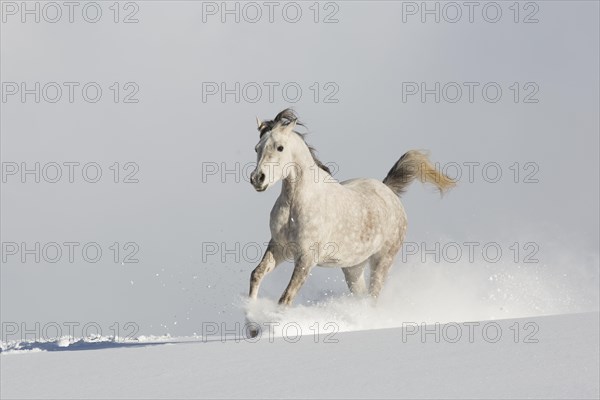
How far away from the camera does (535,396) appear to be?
16.7 feet

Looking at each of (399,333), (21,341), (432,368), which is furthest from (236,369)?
(21,341)

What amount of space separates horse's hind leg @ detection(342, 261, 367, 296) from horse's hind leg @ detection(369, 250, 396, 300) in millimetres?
122

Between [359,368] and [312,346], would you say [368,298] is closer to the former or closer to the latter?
[312,346]

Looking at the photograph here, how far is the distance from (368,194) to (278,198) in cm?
146

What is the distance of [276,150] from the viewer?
340 inches

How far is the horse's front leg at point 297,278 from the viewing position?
337 inches

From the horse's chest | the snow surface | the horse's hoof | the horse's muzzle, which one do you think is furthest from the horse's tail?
the snow surface

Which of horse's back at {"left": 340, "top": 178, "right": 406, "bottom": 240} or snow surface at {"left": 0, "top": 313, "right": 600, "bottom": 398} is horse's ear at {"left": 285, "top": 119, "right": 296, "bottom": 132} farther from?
snow surface at {"left": 0, "top": 313, "right": 600, "bottom": 398}

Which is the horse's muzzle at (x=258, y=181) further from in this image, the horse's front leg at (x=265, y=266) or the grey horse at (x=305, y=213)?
the horse's front leg at (x=265, y=266)

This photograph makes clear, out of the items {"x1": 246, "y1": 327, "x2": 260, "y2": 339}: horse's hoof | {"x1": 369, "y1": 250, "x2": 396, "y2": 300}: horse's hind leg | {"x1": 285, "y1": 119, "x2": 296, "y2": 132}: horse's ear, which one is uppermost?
{"x1": 285, "y1": 119, "x2": 296, "y2": 132}: horse's ear

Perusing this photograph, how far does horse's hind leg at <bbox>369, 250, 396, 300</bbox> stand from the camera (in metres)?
10.5

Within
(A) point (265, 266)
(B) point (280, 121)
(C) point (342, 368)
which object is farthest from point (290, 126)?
(C) point (342, 368)

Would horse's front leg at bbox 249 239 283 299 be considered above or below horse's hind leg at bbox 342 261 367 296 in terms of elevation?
above

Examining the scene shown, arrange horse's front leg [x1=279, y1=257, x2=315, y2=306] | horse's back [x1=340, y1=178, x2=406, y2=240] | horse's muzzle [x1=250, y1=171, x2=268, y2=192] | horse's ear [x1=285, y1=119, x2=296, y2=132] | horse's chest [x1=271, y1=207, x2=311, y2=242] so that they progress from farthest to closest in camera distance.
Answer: horse's back [x1=340, y1=178, x2=406, y2=240]
horse's chest [x1=271, y1=207, x2=311, y2=242]
horse's ear [x1=285, y1=119, x2=296, y2=132]
horse's front leg [x1=279, y1=257, x2=315, y2=306]
horse's muzzle [x1=250, y1=171, x2=268, y2=192]
